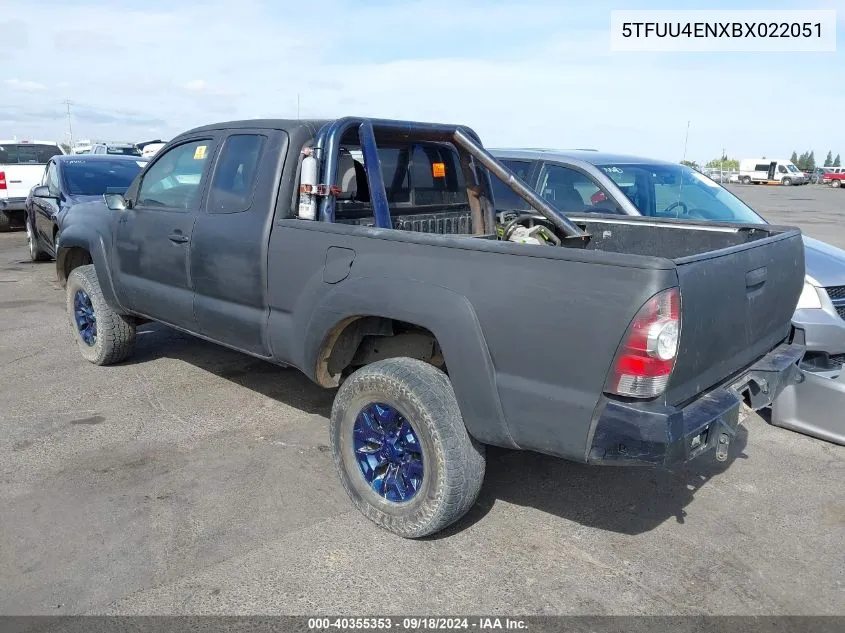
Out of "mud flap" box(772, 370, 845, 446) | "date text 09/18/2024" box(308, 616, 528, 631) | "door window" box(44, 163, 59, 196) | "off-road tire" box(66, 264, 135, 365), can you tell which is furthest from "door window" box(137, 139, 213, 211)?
"door window" box(44, 163, 59, 196)

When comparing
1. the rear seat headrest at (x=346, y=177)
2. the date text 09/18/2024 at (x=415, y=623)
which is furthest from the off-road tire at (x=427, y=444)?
the rear seat headrest at (x=346, y=177)

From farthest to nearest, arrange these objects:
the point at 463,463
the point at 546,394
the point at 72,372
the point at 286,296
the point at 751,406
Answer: the point at 72,372 → the point at 286,296 → the point at 751,406 → the point at 463,463 → the point at 546,394

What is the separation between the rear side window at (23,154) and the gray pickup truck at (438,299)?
1074 cm

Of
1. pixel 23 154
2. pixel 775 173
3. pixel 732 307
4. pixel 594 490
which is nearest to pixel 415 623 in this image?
pixel 594 490

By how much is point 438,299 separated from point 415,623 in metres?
1.28

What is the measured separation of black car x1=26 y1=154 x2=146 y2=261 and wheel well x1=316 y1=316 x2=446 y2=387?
6125mm

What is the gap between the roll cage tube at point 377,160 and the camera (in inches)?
151

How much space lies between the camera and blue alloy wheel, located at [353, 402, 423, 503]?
130 inches

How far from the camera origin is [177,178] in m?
4.79

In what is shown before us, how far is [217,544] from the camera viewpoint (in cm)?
329

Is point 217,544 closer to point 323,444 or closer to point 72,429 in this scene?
point 323,444

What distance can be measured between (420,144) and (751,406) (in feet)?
8.10

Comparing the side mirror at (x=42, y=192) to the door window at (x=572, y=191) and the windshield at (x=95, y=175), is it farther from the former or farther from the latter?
the door window at (x=572, y=191)

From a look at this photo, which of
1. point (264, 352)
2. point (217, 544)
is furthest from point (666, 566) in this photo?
point (264, 352)
